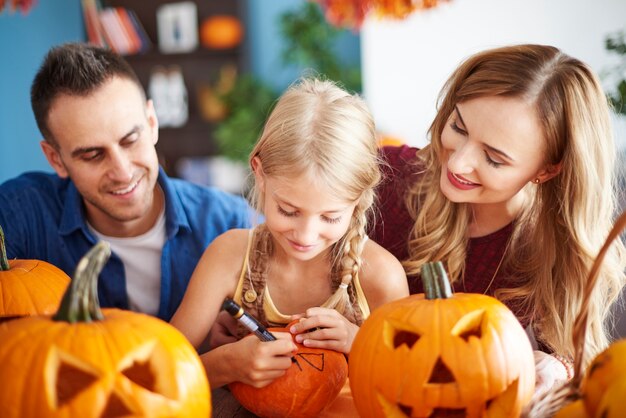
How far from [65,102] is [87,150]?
0.13 metres

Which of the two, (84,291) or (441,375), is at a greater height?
(84,291)

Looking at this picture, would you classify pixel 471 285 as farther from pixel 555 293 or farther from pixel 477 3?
pixel 477 3

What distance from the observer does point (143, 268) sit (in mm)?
1848

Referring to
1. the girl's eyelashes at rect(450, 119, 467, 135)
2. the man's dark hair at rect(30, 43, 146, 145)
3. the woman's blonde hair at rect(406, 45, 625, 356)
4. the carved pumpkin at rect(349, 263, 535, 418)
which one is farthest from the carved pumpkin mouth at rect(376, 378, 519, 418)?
the man's dark hair at rect(30, 43, 146, 145)

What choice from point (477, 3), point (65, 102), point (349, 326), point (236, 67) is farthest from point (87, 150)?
point (236, 67)

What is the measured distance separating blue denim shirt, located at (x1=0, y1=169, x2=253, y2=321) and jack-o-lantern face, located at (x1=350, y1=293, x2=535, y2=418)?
976mm

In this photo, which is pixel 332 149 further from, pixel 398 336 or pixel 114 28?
pixel 114 28

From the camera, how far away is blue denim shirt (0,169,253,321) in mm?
1781

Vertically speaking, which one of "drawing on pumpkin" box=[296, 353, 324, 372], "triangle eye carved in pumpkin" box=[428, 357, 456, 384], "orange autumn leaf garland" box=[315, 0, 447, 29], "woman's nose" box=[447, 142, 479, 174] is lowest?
"drawing on pumpkin" box=[296, 353, 324, 372]

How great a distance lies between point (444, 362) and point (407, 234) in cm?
79

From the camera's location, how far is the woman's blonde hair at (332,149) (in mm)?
1211

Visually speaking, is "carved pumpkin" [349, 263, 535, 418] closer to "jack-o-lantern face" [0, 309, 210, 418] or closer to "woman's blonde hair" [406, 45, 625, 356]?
"jack-o-lantern face" [0, 309, 210, 418]

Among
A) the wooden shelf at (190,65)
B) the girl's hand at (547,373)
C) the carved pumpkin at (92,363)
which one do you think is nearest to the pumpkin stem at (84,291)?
the carved pumpkin at (92,363)

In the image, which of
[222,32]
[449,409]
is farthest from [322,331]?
[222,32]
